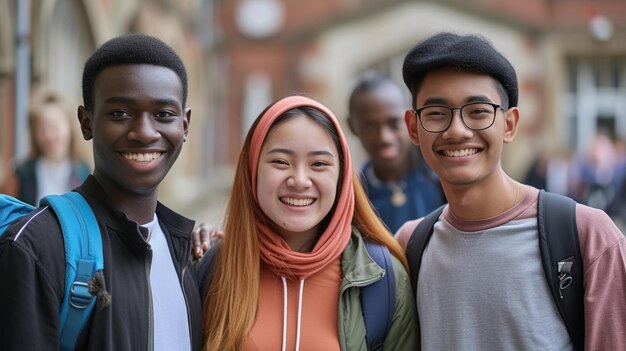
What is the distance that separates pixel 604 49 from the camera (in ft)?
66.1

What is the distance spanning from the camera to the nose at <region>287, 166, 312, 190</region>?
9.20ft

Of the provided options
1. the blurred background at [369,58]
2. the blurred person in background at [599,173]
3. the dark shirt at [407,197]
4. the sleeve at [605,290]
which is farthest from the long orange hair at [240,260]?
the blurred background at [369,58]

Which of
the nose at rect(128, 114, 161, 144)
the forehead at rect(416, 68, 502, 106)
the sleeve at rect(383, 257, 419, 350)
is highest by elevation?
the forehead at rect(416, 68, 502, 106)

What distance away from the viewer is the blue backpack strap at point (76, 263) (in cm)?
219

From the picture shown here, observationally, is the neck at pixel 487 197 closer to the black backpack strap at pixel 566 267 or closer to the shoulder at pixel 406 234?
the black backpack strap at pixel 566 267

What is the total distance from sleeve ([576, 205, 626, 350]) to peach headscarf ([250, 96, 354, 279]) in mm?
894

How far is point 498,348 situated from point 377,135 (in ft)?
7.15

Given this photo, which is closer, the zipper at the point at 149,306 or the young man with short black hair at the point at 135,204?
the young man with short black hair at the point at 135,204

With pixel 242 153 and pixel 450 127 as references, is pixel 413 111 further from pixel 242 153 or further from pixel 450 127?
pixel 242 153

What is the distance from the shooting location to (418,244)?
297cm

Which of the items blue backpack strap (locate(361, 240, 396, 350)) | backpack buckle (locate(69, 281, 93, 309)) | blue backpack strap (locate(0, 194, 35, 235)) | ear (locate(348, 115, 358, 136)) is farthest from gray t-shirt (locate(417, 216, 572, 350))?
ear (locate(348, 115, 358, 136))

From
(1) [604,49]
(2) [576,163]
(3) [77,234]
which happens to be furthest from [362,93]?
(1) [604,49]

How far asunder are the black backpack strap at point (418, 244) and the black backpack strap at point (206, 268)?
73 cm

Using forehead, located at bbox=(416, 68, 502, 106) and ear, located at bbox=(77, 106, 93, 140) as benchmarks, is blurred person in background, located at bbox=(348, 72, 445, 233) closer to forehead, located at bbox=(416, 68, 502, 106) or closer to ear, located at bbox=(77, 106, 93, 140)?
forehead, located at bbox=(416, 68, 502, 106)
